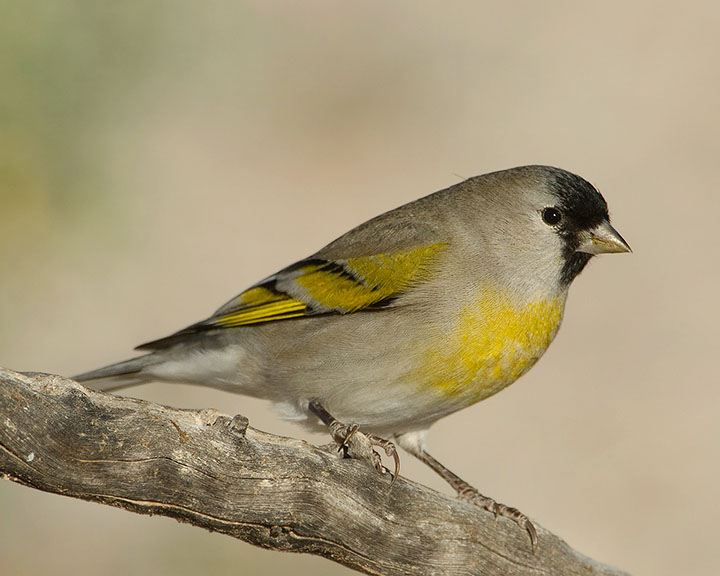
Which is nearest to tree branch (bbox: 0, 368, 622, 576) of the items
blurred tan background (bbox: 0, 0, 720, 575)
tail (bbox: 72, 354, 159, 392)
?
tail (bbox: 72, 354, 159, 392)

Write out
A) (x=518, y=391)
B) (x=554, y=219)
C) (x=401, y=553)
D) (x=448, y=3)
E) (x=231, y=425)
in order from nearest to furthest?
(x=231, y=425), (x=401, y=553), (x=554, y=219), (x=518, y=391), (x=448, y=3)

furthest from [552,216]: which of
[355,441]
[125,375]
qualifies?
[125,375]

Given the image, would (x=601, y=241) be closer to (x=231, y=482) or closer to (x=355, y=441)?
(x=355, y=441)

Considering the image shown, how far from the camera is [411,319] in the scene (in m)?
4.54

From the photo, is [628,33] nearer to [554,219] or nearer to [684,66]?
[684,66]

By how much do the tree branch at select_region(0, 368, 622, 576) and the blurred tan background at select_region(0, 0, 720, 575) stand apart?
219cm

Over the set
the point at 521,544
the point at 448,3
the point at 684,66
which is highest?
the point at 448,3

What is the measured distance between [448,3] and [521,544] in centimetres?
620

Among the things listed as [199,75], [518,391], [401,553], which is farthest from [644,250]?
[401,553]

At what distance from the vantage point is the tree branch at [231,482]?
130 inches

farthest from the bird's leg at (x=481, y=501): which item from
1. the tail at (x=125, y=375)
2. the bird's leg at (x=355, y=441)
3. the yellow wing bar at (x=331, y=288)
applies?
the tail at (x=125, y=375)

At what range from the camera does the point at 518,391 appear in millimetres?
7555

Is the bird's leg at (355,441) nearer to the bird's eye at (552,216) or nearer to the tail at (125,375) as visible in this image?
the tail at (125,375)

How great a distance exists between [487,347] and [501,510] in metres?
0.78
